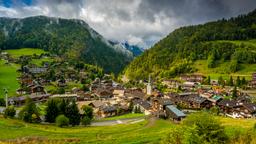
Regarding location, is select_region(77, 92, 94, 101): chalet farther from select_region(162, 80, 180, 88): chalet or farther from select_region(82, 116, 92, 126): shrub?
select_region(162, 80, 180, 88): chalet

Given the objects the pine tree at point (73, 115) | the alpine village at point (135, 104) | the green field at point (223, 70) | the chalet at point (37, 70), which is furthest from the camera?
the chalet at point (37, 70)

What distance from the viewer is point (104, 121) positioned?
8475cm

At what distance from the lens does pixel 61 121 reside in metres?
71.7

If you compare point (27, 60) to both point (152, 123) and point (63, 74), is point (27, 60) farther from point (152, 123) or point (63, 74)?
point (152, 123)

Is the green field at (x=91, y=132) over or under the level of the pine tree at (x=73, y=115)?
under

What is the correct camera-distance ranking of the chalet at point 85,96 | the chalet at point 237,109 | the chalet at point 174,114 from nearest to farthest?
the chalet at point 174,114
the chalet at point 237,109
the chalet at point 85,96

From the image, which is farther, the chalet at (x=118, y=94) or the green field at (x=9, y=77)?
the green field at (x=9, y=77)

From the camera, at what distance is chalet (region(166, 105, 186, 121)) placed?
7916 centimetres

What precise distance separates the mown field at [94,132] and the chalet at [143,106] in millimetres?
19225

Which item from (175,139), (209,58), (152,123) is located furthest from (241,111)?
(209,58)

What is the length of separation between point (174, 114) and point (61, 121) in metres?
30.4

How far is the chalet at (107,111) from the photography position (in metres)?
94.2

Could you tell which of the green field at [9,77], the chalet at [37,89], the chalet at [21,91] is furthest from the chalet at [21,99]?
the chalet at [21,91]

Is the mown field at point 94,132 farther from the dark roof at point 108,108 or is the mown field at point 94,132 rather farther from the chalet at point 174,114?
the dark roof at point 108,108
